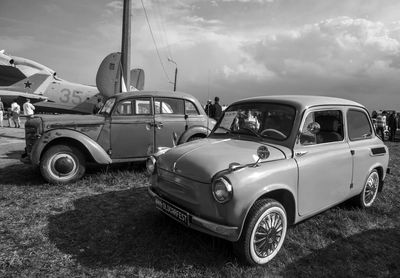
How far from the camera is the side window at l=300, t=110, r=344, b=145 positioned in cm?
383

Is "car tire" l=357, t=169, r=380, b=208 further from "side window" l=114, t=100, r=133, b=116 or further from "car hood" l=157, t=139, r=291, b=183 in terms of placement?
"side window" l=114, t=100, r=133, b=116

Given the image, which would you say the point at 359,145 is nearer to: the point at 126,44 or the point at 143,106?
the point at 143,106

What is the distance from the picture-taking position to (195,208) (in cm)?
315

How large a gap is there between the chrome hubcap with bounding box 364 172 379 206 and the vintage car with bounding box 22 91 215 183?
3.34m

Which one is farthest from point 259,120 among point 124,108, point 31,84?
point 31,84

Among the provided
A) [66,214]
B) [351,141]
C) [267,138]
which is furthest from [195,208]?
[351,141]

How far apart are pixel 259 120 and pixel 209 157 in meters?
1.16

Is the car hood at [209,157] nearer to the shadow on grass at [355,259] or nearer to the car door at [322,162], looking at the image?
the car door at [322,162]

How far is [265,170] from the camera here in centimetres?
317

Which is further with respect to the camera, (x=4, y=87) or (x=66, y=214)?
(x=4, y=87)

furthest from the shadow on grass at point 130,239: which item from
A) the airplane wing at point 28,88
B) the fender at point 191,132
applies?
the airplane wing at point 28,88

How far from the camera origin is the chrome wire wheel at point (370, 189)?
4859 mm

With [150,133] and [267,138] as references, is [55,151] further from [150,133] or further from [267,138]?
[267,138]

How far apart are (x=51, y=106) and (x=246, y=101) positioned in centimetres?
2151
